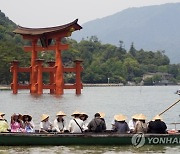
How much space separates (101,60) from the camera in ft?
444

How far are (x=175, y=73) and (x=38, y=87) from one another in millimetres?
107742

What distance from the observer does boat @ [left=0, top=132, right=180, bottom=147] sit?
1590cm

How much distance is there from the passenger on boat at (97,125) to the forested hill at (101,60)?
64.7 m

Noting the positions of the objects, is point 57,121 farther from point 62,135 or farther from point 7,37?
point 7,37

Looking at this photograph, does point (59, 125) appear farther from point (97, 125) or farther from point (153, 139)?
point (153, 139)

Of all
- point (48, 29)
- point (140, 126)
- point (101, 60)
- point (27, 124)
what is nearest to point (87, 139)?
point (140, 126)

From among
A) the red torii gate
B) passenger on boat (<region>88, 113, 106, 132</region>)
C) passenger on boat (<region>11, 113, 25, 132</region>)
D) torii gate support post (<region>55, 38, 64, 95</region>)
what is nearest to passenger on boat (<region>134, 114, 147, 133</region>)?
passenger on boat (<region>88, 113, 106, 132</region>)

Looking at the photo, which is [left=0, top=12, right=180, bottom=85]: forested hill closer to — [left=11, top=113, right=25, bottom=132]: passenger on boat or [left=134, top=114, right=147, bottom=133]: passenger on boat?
[left=11, top=113, right=25, bottom=132]: passenger on boat

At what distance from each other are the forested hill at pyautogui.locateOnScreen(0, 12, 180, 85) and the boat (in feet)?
212

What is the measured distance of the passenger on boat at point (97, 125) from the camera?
53.1ft

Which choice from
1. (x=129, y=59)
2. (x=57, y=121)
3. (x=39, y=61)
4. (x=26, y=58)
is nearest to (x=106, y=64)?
(x=129, y=59)

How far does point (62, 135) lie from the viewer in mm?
15938

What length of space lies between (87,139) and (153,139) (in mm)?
1858

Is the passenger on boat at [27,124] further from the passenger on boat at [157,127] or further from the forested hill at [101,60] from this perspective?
the forested hill at [101,60]
